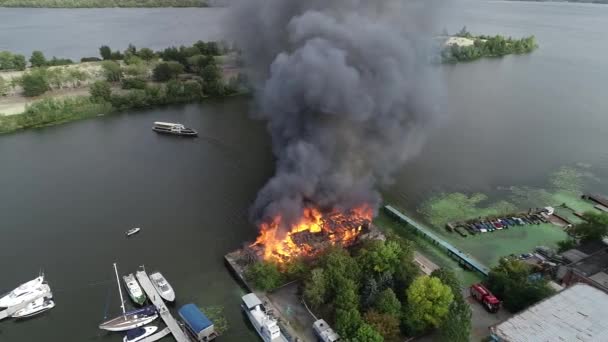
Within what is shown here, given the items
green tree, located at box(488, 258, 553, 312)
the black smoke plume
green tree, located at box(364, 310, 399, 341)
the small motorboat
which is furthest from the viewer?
the black smoke plume

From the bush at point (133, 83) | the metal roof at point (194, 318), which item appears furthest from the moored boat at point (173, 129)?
the metal roof at point (194, 318)

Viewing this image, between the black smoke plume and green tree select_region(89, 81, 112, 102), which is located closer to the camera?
the black smoke plume

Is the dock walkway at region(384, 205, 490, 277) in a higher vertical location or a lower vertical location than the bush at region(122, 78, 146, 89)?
lower

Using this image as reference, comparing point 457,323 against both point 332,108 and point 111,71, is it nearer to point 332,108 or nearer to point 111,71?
point 332,108

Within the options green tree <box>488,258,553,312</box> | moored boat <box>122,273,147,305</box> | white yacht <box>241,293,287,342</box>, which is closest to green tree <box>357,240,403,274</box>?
green tree <box>488,258,553,312</box>

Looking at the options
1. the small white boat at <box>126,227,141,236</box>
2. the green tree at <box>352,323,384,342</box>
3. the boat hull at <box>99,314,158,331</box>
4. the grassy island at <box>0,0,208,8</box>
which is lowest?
the boat hull at <box>99,314,158,331</box>

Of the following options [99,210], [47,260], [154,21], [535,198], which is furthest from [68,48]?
[535,198]

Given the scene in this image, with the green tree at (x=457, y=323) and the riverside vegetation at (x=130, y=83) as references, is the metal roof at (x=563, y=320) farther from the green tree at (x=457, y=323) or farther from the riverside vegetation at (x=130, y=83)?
the riverside vegetation at (x=130, y=83)

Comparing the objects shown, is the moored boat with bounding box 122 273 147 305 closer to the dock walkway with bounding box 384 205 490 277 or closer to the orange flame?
the orange flame

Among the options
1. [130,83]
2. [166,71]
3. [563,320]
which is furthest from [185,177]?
[563,320]
